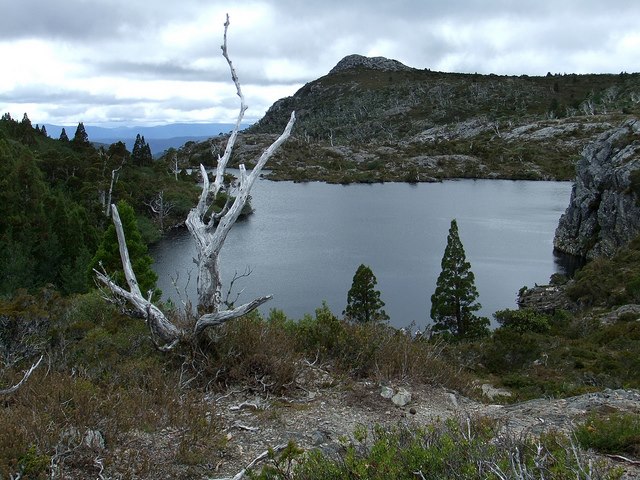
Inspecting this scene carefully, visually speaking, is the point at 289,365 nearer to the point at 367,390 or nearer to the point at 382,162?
the point at 367,390

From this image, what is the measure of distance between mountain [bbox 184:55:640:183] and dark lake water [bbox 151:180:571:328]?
28.6 metres

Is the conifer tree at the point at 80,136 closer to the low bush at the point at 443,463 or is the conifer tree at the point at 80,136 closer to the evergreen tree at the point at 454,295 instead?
the evergreen tree at the point at 454,295

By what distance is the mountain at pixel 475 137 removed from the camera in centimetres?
12431

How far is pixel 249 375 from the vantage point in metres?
8.68

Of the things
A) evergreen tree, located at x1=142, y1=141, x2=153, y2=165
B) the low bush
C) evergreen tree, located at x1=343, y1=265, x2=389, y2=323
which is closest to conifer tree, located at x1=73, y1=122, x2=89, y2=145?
evergreen tree, located at x1=142, y1=141, x2=153, y2=165

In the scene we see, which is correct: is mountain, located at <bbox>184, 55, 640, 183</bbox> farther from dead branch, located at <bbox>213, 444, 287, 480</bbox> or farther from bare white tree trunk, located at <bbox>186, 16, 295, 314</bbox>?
dead branch, located at <bbox>213, 444, 287, 480</bbox>

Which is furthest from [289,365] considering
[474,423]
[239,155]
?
[239,155]

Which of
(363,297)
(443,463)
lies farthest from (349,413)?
(363,297)

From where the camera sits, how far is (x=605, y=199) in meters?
55.6

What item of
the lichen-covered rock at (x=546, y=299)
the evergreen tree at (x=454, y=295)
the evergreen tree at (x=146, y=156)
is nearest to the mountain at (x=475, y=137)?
the evergreen tree at (x=146, y=156)

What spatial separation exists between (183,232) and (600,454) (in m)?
62.5

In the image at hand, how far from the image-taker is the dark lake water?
128 feet

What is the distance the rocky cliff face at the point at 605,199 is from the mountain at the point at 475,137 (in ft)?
192

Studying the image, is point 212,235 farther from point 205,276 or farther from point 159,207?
point 159,207
